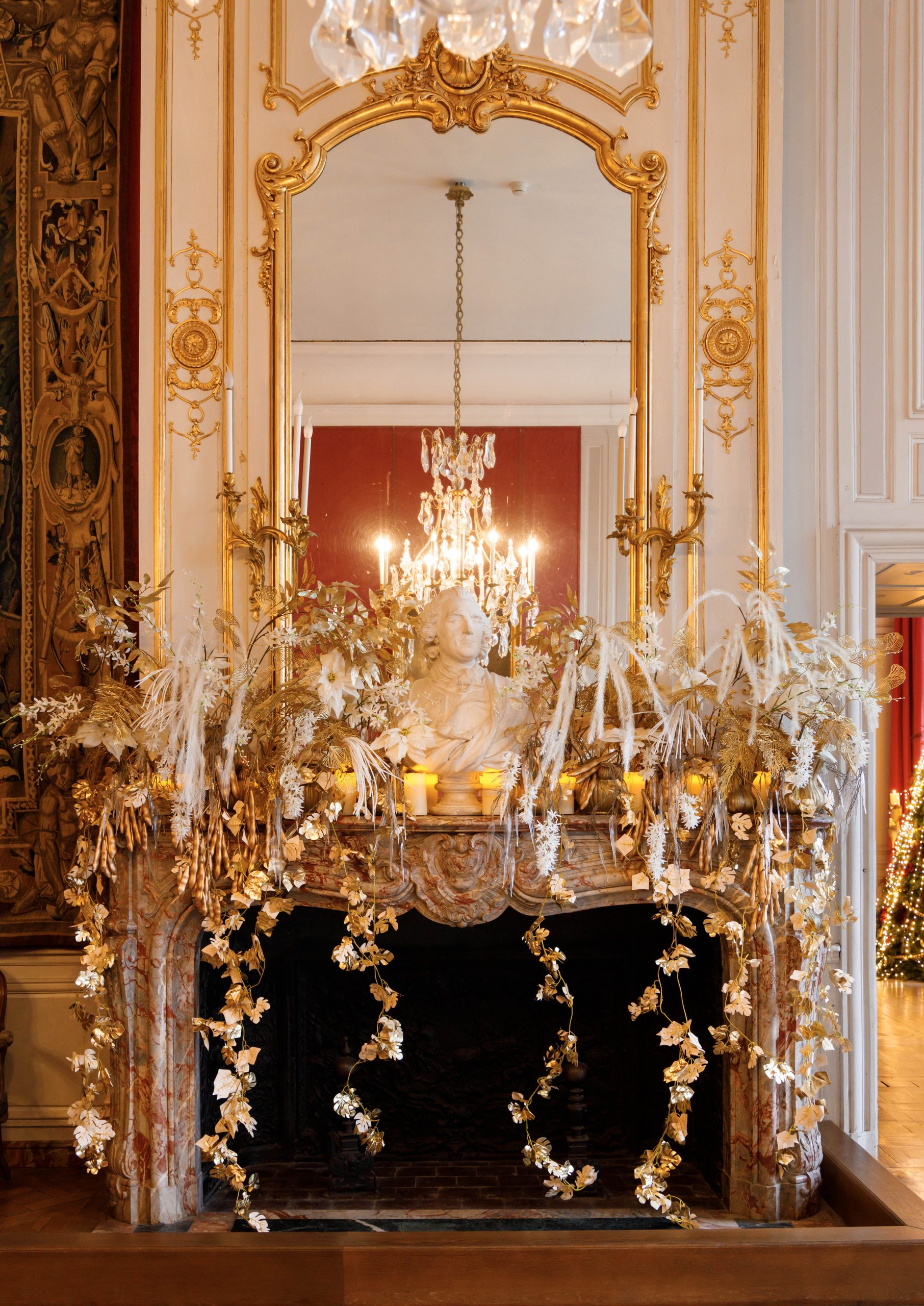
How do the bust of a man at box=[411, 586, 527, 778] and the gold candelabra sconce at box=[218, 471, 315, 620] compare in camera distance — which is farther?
the gold candelabra sconce at box=[218, 471, 315, 620]

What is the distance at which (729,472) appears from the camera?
150 inches

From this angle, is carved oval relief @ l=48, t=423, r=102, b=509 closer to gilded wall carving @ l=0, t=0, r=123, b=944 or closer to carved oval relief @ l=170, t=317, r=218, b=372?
A: gilded wall carving @ l=0, t=0, r=123, b=944

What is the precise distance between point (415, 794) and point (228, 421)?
143 cm

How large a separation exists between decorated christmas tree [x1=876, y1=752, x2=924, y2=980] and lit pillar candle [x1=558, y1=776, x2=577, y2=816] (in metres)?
4.73

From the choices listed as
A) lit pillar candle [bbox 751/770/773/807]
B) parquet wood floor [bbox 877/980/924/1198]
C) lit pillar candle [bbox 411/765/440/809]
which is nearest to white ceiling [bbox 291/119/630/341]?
lit pillar candle [bbox 411/765/440/809]

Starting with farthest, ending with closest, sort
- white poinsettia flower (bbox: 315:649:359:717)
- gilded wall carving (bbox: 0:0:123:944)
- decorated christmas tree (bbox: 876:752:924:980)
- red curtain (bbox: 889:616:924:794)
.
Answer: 1. red curtain (bbox: 889:616:924:794)
2. decorated christmas tree (bbox: 876:752:924:980)
3. gilded wall carving (bbox: 0:0:123:944)
4. white poinsettia flower (bbox: 315:649:359:717)

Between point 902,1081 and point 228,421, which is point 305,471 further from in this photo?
point 902,1081

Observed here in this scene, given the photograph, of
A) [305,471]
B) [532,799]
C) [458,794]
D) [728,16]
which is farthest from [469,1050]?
[728,16]

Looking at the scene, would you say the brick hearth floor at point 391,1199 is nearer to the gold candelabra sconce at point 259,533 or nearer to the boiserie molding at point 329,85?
the gold candelabra sconce at point 259,533

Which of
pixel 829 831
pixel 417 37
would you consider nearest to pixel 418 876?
pixel 829 831

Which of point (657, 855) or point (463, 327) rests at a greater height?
point (463, 327)

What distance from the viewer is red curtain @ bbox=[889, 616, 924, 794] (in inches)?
336

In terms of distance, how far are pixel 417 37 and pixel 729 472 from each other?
2315mm

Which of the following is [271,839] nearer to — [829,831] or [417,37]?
[829,831]
